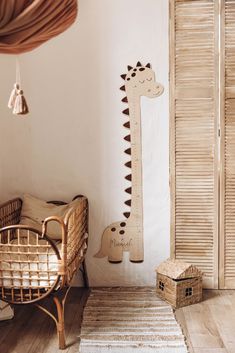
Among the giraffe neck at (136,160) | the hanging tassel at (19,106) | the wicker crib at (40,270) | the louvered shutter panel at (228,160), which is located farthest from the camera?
the giraffe neck at (136,160)

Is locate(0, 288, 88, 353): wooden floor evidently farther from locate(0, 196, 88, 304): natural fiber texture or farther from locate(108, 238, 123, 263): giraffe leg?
locate(108, 238, 123, 263): giraffe leg

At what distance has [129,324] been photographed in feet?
8.82

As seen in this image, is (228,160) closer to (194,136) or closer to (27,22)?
(194,136)

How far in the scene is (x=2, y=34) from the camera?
7.86ft

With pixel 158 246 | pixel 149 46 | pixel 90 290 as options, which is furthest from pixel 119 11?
pixel 90 290

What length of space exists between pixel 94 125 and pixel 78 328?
137cm

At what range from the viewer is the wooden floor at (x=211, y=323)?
2.43 meters

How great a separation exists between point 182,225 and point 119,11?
1.54 meters

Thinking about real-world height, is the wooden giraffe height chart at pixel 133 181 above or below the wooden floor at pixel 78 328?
above

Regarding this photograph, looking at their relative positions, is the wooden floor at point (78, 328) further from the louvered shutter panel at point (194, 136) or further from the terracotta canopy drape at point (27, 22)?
the terracotta canopy drape at point (27, 22)

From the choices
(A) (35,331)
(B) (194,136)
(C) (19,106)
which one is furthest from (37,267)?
(B) (194,136)

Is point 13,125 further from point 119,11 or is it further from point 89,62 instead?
point 119,11

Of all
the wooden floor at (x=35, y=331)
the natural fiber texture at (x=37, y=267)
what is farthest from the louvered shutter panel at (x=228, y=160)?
the natural fiber texture at (x=37, y=267)

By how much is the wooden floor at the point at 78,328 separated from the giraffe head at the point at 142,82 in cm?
144
